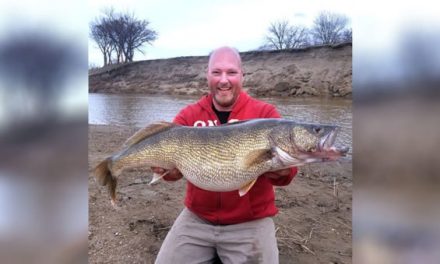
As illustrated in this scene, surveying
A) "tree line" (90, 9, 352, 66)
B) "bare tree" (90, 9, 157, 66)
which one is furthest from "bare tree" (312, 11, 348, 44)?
"bare tree" (90, 9, 157, 66)

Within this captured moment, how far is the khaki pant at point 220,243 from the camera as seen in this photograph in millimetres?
2051

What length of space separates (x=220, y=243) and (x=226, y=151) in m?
0.61

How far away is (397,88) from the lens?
954mm

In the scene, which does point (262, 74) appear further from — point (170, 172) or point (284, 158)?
point (284, 158)

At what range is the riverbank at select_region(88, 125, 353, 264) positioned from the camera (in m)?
2.73

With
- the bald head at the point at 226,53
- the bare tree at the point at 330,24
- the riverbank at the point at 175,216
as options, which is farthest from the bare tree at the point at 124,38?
the bald head at the point at 226,53

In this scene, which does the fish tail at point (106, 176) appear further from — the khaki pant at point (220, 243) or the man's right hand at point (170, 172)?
the khaki pant at point (220, 243)

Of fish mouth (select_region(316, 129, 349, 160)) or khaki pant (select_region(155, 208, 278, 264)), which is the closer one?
fish mouth (select_region(316, 129, 349, 160))

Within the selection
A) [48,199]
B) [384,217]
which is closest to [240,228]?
[384,217]

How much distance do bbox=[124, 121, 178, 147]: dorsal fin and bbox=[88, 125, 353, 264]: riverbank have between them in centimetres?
111

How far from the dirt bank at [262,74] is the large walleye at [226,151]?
30.2 ft

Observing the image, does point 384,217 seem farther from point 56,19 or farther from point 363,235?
point 56,19

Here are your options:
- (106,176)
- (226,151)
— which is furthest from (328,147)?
(106,176)

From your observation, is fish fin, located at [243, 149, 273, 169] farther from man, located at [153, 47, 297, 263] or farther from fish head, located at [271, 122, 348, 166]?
man, located at [153, 47, 297, 263]
